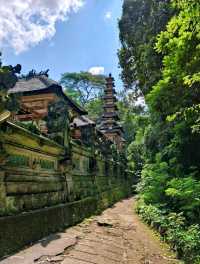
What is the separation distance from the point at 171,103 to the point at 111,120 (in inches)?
1342

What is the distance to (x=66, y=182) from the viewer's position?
34.9 ft

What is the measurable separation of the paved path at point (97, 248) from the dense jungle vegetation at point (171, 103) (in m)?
0.61

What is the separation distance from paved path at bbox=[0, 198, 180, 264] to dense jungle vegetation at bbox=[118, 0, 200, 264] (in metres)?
0.61

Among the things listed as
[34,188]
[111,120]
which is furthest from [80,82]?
[34,188]

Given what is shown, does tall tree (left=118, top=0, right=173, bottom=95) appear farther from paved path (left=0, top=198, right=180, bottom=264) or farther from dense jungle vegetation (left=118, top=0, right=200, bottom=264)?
paved path (left=0, top=198, right=180, bottom=264)

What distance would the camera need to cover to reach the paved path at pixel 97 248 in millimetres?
6020

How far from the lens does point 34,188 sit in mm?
8047

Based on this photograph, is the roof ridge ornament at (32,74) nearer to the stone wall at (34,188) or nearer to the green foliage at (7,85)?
the stone wall at (34,188)

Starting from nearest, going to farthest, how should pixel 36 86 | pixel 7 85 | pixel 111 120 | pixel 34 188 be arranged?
1. pixel 7 85
2. pixel 34 188
3. pixel 36 86
4. pixel 111 120

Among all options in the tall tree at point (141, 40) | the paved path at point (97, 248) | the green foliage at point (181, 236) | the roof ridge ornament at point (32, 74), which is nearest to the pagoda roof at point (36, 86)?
the roof ridge ornament at point (32, 74)

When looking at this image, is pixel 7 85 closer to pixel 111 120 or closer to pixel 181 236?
pixel 181 236

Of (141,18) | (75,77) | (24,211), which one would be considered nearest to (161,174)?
(24,211)

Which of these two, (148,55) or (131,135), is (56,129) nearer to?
(148,55)

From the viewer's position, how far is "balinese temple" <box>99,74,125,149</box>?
44781 millimetres
